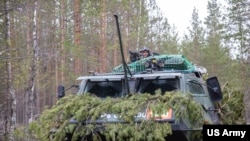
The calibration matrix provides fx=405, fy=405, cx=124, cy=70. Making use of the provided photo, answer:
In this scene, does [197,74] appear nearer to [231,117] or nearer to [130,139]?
[231,117]

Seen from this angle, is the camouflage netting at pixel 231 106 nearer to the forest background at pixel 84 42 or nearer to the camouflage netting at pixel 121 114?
the forest background at pixel 84 42

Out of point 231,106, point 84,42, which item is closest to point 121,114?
point 231,106

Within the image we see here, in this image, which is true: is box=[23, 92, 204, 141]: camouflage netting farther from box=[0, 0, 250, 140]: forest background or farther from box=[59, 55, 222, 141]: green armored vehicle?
box=[0, 0, 250, 140]: forest background

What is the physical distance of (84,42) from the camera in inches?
1094

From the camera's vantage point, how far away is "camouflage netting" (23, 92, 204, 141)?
5152 mm

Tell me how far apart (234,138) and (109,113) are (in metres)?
1.81

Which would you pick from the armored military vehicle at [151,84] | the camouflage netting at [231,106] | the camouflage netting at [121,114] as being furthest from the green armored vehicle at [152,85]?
the camouflage netting at [231,106]

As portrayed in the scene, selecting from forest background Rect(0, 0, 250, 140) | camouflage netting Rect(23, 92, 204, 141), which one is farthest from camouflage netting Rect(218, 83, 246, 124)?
camouflage netting Rect(23, 92, 204, 141)

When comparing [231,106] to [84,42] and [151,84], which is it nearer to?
[151,84]

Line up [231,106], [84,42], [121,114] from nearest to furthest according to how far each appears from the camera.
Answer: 1. [121,114]
2. [231,106]
3. [84,42]

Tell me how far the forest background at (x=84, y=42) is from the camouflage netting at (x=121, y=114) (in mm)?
1715

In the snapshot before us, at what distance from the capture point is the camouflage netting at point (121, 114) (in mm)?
5152

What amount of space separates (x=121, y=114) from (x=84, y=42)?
22.7 meters

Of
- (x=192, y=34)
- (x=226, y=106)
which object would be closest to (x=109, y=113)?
(x=226, y=106)
